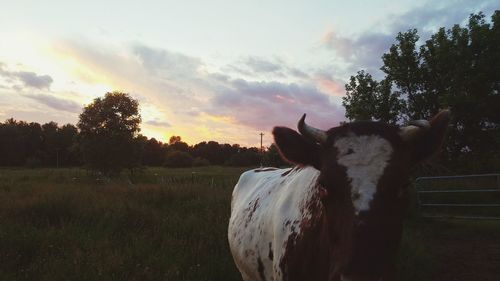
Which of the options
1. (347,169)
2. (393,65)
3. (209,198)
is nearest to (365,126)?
(347,169)

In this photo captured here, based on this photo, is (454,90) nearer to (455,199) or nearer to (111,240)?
(455,199)

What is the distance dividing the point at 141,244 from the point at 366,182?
6.41 m

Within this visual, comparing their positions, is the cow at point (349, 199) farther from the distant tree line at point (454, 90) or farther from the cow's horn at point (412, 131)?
the distant tree line at point (454, 90)

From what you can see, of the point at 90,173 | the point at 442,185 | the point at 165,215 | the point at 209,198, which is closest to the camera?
the point at 165,215

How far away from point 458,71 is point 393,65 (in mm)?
4342

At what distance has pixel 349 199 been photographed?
250cm

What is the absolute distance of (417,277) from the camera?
7.85m

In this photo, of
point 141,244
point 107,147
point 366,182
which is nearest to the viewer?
point 366,182

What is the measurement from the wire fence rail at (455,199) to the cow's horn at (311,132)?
46.8ft

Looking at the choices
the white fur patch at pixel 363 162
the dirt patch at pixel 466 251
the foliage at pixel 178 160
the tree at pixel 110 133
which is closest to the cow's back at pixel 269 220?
the white fur patch at pixel 363 162

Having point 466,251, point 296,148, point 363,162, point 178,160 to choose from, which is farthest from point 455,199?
point 178,160

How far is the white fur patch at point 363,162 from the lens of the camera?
2.46 meters

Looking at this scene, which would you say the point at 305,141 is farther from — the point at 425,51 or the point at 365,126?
the point at 425,51

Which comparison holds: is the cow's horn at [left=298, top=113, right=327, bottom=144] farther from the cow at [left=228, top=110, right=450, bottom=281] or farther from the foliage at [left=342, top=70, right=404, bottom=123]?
the foliage at [left=342, top=70, right=404, bottom=123]
